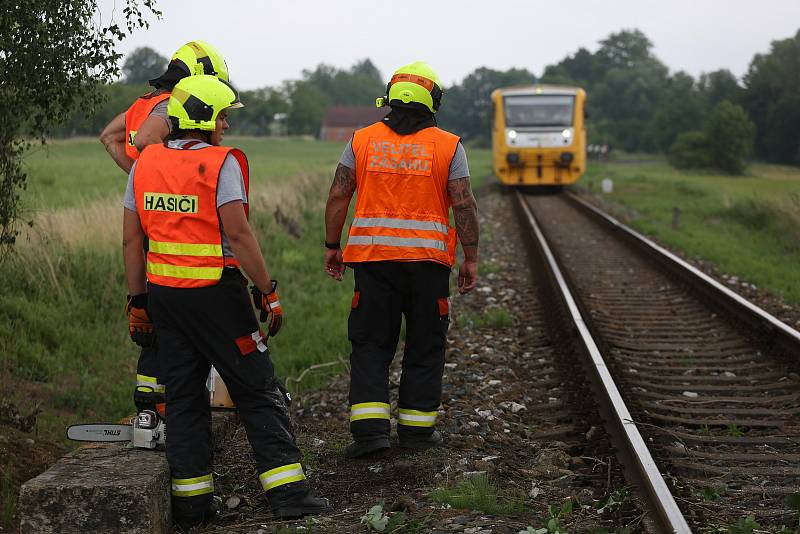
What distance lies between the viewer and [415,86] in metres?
5.02

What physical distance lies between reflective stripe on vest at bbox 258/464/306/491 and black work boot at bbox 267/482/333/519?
0.02 metres

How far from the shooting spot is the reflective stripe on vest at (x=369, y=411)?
5156 mm

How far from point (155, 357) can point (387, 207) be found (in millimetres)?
1496

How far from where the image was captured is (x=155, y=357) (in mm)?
4914

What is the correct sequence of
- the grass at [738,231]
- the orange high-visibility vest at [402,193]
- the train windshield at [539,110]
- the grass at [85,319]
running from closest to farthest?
1. the orange high-visibility vest at [402,193]
2. the grass at [85,319]
3. the grass at [738,231]
4. the train windshield at [539,110]

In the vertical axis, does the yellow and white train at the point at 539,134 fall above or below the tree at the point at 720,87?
below

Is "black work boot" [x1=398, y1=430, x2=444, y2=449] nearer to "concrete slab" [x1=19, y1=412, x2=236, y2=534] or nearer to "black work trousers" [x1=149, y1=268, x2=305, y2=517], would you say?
"black work trousers" [x1=149, y1=268, x2=305, y2=517]

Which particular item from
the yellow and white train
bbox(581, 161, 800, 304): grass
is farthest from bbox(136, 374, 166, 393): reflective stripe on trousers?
the yellow and white train

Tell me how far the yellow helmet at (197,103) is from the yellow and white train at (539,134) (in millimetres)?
22150

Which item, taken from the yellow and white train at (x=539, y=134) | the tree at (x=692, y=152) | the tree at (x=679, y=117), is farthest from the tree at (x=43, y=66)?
the tree at (x=679, y=117)

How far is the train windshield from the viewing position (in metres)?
26.1

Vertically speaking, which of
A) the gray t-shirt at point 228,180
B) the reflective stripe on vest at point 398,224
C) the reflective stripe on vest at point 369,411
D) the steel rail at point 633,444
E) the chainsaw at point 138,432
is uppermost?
the gray t-shirt at point 228,180

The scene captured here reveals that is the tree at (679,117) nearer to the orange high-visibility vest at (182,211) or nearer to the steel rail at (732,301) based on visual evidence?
the steel rail at (732,301)

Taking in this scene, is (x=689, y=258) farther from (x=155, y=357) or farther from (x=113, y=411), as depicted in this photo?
(x=155, y=357)
